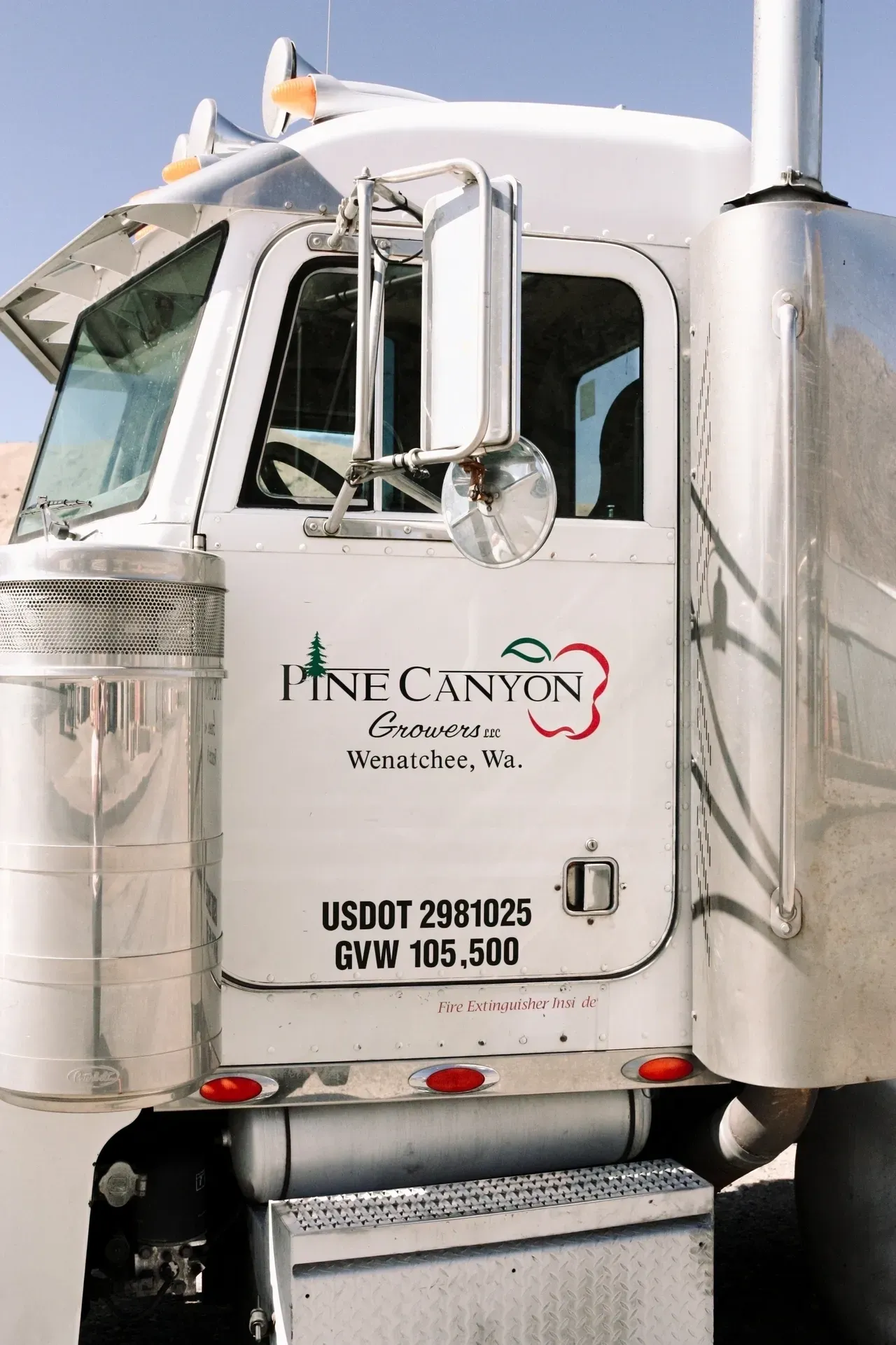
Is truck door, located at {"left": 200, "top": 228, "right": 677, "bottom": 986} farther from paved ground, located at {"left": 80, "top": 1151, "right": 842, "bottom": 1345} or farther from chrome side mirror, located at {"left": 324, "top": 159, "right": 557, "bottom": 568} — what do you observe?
paved ground, located at {"left": 80, "top": 1151, "right": 842, "bottom": 1345}

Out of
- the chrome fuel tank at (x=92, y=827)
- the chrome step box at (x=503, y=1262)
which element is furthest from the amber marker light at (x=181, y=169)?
the chrome step box at (x=503, y=1262)

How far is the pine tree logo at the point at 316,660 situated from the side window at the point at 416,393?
0.97ft

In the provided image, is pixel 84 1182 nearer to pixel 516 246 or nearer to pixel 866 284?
pixel 516 246

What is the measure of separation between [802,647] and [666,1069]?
0.96 meters

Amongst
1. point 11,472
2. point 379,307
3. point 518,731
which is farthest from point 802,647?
point 11,472

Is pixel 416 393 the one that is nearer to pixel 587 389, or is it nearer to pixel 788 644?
pixel 587 389

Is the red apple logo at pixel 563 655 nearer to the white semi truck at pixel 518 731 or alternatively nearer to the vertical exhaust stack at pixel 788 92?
the white semi truck at pixel 518 731

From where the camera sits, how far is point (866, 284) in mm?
2613

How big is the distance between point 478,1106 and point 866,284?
190 centimetres

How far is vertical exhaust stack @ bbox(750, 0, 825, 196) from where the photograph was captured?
2.55 meters

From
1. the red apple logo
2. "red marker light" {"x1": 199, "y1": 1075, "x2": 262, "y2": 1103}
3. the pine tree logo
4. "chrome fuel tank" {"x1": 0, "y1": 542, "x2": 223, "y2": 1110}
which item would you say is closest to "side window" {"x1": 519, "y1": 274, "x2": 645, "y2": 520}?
the red apple logo

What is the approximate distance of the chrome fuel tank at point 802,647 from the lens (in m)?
2.55

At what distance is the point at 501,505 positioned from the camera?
2.20 metres

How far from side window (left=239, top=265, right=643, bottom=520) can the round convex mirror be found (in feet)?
1.06
